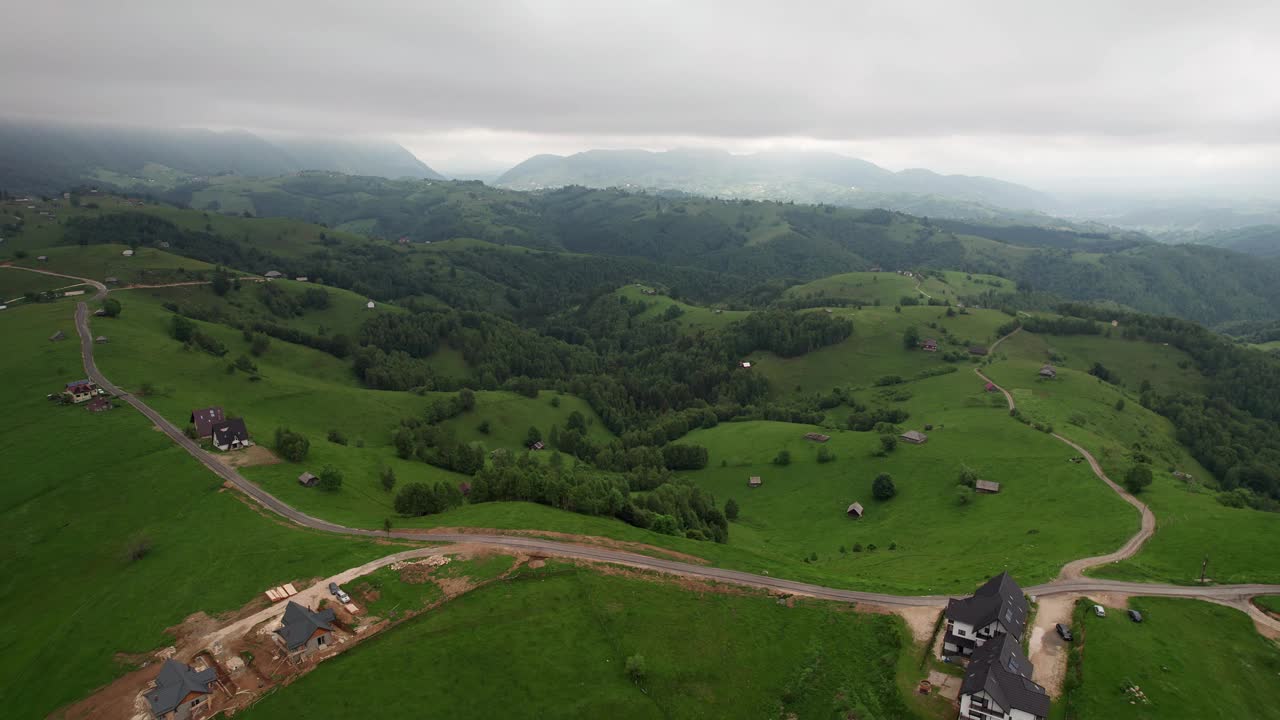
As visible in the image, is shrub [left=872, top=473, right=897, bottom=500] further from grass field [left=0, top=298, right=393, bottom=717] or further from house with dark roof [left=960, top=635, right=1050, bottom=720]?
grass field [left=0, top=298, right=393, bottom=717]

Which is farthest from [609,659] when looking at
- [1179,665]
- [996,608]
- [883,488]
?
[883,488]

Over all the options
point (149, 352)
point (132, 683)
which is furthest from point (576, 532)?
point (149, 352)

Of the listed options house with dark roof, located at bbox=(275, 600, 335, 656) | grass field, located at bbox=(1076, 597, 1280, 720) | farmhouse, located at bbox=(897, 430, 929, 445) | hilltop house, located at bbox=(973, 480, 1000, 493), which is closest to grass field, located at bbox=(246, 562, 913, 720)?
house with dark roof, located at bbox=(275, 600, 335, 656)

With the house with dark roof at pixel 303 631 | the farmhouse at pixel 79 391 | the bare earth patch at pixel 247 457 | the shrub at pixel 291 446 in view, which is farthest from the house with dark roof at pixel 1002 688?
the farmhouse at pixel 79 391

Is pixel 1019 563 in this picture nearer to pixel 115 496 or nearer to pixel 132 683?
pixel 132 683

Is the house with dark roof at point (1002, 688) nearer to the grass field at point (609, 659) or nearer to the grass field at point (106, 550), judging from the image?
the grass field at point (609, 659)

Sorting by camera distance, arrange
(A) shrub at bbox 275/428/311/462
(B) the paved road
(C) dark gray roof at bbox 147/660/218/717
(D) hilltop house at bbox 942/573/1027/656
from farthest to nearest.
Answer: (A) shrub at bbox 275/428/311/462, (B) the paved road, (D) hilltop house at bbox 942/573/1027/656, (C) dark gray roof at bbox 147/660/218/717

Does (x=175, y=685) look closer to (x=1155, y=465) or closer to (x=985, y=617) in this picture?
(x=985, y=617)

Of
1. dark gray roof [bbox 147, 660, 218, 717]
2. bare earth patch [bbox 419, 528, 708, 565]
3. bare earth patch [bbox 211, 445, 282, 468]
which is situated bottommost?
bare earth patch [bbox 211, 445, 282, 468]
